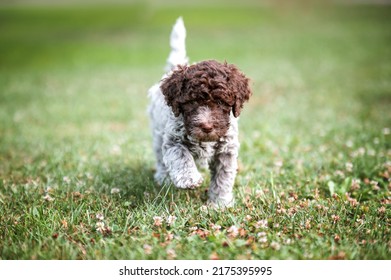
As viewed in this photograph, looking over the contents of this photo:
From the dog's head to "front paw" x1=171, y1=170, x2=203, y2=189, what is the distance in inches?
13.8

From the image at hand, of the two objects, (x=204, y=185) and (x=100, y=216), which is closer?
(x=100, y=216)

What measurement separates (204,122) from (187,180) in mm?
568

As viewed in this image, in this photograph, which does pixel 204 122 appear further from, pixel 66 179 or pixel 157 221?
pixel 66 179

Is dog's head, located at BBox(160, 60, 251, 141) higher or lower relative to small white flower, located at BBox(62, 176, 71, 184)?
higher

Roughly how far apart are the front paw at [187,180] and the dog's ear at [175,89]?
0.56 meters

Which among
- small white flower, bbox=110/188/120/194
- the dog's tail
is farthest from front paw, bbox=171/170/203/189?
the dog's tail

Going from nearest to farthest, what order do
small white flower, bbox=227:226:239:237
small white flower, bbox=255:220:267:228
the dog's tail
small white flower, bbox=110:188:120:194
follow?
small white flower, bbox=227:226:239:237
small white flower, bbox=255:220:267:228
small white flower, bbox=110:188:120:194
the dog's tail

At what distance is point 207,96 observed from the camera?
3754 mm

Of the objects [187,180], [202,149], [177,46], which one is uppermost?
[177,46]

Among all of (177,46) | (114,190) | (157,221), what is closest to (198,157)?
(157,221)

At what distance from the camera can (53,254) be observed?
10.6 feet

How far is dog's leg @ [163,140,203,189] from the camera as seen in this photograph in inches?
152

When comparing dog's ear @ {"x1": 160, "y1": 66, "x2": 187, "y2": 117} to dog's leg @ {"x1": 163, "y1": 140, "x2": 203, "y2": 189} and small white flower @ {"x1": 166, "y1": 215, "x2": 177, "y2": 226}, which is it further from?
small white flower @ {"x1": 166, "y1": 215, "x2": 177, "y2": 226}

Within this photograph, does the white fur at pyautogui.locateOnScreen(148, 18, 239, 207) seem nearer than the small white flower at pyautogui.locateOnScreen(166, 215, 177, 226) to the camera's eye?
No
